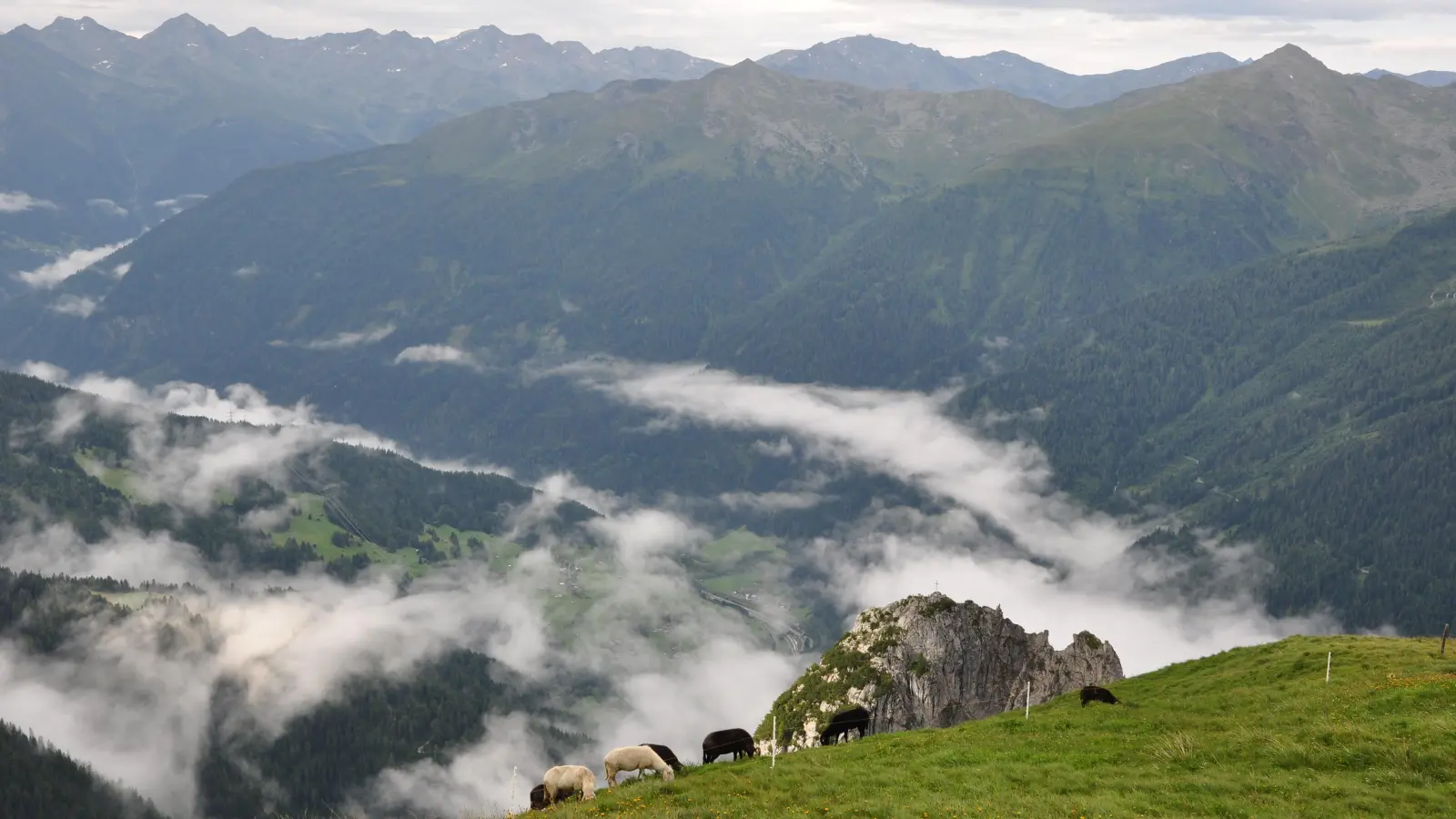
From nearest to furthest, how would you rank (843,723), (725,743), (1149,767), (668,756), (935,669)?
(1149,767), (668,756), (725,743), (843,723), (935,669)

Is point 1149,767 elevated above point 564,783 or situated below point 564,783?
above

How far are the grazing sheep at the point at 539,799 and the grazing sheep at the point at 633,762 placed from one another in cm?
322

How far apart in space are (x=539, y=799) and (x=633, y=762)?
5633 millimetres

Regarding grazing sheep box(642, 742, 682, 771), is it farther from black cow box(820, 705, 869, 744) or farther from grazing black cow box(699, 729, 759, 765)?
black cow box(820, 705, 869, 744)

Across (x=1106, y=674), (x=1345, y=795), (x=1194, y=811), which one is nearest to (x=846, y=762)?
(x=1194, y=811)

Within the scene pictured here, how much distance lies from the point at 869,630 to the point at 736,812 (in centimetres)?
8547

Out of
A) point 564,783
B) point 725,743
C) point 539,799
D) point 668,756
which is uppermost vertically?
point 725,743

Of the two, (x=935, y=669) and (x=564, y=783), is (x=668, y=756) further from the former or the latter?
(x=935, y=669)

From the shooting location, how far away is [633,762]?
5547 centimetres

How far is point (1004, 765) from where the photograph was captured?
5378 centimetres

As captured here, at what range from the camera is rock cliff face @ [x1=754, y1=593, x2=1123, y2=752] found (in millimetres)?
120312

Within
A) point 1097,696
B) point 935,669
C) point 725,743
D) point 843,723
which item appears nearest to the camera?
point 725,743

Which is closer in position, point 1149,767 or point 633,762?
point 1149,767

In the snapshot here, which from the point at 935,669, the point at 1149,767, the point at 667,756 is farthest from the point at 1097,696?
the point at 935,669
